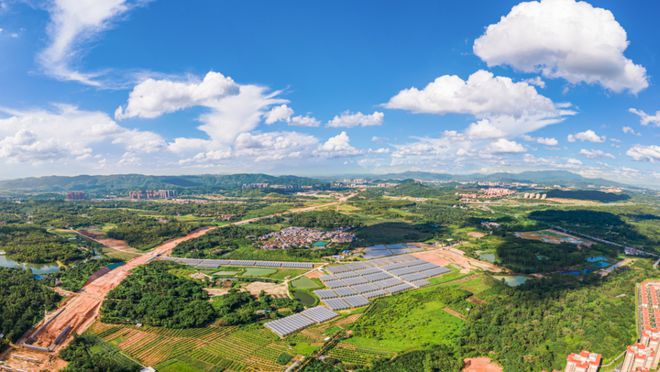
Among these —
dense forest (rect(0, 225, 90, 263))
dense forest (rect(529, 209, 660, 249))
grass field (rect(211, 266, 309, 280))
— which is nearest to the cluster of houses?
grass field (rect(211, 266, 309, 280))

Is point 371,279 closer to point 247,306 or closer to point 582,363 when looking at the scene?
point 247,306

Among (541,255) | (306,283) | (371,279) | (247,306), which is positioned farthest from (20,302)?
(541,255)

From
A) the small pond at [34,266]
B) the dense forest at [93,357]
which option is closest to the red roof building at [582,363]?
the dense forest at [93,357]

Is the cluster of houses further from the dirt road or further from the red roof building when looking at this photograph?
the red roof building

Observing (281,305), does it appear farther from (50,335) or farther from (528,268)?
(528,268)

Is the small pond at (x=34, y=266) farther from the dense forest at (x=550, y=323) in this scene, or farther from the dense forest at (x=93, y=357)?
the dense forest at (x=550, y=323)

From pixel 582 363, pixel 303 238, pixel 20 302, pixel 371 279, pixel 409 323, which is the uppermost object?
pixel 582 363
